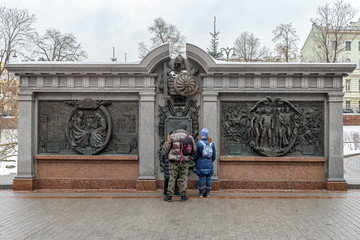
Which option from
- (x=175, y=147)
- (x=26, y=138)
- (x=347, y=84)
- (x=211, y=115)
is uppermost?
(x=347, y=84)

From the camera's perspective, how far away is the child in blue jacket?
28.2ft

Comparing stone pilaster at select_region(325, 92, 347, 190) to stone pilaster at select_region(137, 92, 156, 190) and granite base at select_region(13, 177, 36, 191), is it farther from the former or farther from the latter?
granite base at select_region(13, 177, 36, 191)

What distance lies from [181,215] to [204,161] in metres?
2.04

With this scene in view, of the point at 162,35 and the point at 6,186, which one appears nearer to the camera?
the point at 6,186

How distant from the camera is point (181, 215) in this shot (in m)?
6.94

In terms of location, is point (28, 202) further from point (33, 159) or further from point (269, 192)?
point (269, 192)

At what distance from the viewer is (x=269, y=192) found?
9.38m

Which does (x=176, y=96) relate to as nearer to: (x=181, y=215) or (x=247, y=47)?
(x=181, y=215)

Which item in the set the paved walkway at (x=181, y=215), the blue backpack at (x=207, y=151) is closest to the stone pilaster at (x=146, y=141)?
the paved walkway at (x=181, y=215)

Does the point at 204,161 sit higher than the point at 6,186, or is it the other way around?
the point at 204,161

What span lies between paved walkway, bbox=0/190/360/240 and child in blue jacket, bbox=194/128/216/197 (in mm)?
340

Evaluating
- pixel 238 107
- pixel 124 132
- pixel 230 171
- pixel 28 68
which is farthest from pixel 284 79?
pixel 28 68

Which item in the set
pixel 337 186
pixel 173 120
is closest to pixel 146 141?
pixel 173 120

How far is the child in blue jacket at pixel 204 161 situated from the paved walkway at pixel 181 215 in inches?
13.4
